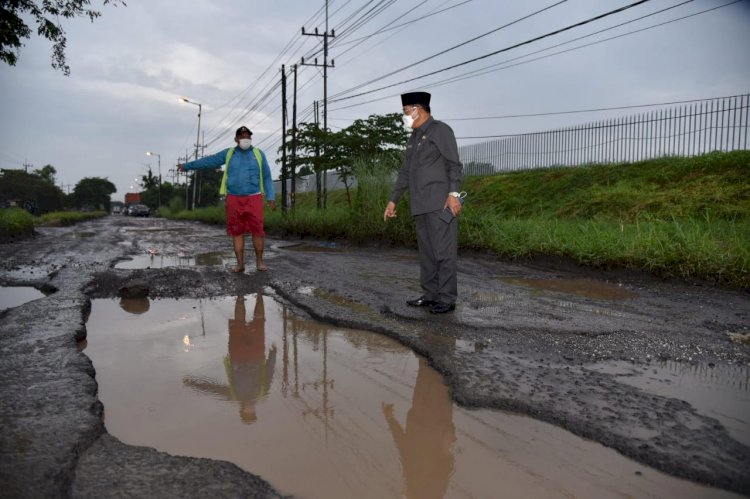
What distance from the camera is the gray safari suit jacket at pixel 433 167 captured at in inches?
155

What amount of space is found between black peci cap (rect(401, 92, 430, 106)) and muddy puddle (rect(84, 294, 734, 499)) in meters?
1.90

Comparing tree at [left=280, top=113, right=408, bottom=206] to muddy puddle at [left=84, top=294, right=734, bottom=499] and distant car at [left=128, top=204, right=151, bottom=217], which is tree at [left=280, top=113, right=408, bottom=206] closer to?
muddy puddle at [left=84, top=294, right=734, bottom=499]

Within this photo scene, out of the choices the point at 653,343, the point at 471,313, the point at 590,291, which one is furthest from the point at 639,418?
the point at 590,291

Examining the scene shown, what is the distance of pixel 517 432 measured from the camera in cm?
191

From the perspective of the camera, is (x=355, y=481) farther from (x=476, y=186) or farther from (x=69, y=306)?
(x=476, y=186)

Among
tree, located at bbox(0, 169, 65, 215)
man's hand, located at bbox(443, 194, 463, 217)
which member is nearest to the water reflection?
man's hand, located at bbox(443, 194, 463, 217)

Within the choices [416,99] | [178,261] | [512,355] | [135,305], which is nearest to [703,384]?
[512,355]

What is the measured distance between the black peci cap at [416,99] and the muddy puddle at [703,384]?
2366 millimetres

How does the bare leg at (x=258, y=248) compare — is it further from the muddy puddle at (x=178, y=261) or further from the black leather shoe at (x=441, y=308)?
the black leather shoe at (x=441, y=308)

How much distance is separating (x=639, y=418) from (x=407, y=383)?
0.98 m

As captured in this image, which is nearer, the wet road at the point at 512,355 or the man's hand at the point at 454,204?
the wet road at the point at 512,355

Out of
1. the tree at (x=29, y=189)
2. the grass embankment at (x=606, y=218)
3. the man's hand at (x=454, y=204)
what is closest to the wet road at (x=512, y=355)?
the grass embankment at (x=606, y=218)

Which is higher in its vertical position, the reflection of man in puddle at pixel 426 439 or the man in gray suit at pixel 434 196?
the man in gray suit at pixel 434 196

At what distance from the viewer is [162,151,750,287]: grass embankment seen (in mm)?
5720
